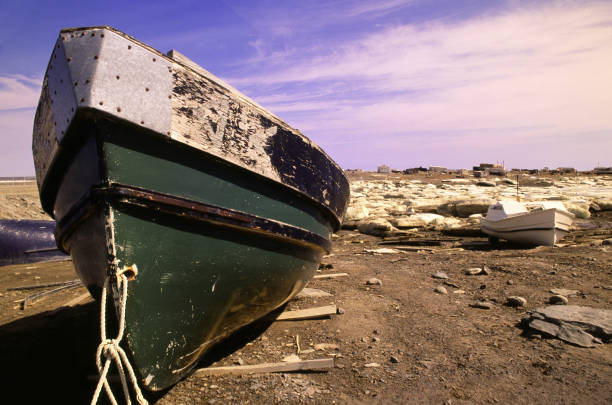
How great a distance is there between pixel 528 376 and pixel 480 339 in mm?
601

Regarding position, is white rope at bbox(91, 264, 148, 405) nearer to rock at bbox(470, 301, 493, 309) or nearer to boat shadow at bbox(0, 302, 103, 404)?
boat shadow at bbox(0, 302, 103, 404)

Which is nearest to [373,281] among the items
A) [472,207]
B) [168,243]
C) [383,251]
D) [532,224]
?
[383,251]

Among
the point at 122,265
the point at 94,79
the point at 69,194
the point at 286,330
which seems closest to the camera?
the point at 94,79

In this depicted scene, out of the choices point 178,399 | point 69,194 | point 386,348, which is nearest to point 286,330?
point 386,348

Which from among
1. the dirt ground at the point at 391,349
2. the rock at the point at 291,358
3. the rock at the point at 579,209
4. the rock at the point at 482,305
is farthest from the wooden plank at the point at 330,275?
the rock at the point at 579,209

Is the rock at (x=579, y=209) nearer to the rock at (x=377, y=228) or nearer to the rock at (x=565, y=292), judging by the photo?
the rock at (x=377, y=228)

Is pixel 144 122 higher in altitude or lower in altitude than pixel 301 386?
higher

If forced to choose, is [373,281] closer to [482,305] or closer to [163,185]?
[482,305]

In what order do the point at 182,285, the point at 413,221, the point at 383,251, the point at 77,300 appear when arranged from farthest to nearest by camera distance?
1. the point at 413,221
2. the point at 383,251
3. the point at 77,300
4. the point at 182,285

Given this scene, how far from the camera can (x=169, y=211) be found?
2109 millimetres

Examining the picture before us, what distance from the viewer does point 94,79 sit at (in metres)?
1.86

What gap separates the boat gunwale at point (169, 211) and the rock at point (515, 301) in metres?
2.52

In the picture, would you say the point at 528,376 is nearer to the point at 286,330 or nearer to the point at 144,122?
the point at 286,330

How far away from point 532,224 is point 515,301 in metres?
4.28
